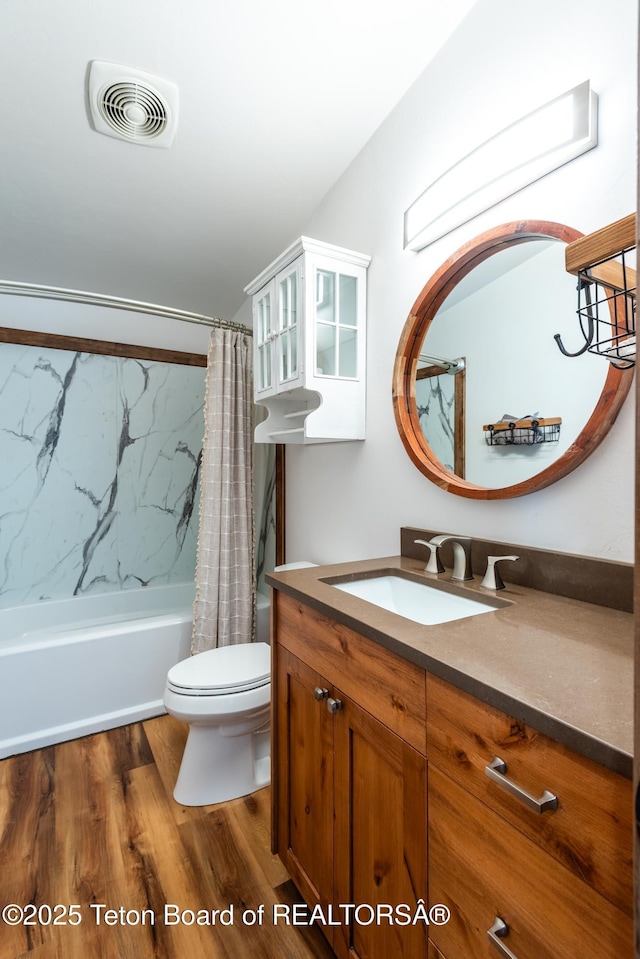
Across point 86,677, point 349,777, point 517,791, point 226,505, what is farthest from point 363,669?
point 86,677

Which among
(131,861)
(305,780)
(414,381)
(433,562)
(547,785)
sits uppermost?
(414,381)

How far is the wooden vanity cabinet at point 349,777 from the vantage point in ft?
2.64

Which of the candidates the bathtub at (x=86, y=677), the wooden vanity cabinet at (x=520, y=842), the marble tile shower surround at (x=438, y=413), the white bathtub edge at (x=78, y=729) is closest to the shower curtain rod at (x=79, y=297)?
the marble tile shower surround at (x=438, y=413)

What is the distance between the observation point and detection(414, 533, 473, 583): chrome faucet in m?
1.23

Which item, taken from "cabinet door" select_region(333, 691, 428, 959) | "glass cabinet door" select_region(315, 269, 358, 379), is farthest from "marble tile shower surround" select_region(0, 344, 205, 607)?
"cabinet door" select_region(333, 691, 428, 959)

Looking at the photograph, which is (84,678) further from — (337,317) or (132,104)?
(132,104)

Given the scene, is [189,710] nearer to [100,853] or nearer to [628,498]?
[100,853]

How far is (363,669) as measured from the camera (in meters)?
0.94

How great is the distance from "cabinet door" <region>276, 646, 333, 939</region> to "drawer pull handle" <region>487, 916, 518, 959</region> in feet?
1.57

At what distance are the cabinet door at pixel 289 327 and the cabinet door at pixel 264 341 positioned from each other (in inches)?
2.2

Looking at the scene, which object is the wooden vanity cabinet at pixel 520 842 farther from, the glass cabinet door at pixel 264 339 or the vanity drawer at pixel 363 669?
the glass cabinet door at pixel 264 339

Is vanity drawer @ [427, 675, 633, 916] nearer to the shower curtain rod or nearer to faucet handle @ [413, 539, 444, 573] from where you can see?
faucet handle @ [413, 539, 444, 573]

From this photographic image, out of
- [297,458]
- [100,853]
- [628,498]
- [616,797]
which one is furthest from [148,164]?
[100,853]

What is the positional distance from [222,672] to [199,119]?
2.06m
